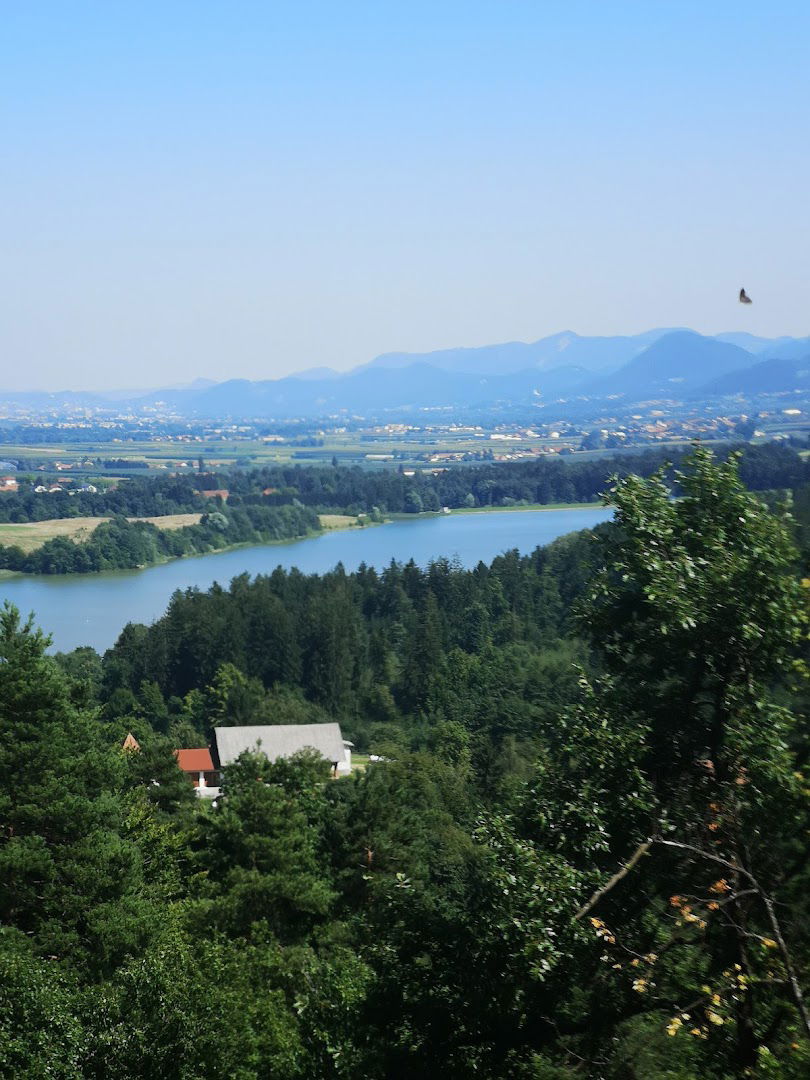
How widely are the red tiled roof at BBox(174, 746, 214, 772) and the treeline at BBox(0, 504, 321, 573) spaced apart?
28.9m

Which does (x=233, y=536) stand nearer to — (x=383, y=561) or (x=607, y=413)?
(x=383, y=561)

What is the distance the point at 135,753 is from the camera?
13.0m

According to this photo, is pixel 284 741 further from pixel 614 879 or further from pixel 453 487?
pixel 453 487

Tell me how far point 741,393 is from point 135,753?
16007 cm

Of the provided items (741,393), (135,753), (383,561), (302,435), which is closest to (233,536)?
(383,561)

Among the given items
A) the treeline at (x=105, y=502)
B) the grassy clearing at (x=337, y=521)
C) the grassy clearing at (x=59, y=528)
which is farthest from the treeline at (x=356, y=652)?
the treeline at (x=105, y=502)

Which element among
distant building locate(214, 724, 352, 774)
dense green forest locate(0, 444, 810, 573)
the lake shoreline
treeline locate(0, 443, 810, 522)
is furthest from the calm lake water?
distant building locate(214, 724, 352, 774)

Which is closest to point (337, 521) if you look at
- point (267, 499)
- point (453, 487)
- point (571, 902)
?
point (267, 499)

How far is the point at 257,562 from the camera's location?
48.2 meters

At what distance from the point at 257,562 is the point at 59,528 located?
14.8 m

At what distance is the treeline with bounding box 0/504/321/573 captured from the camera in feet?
156

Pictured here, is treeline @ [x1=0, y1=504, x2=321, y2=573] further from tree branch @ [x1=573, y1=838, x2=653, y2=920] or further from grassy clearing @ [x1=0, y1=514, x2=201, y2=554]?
tree branch @ [x1=573, y1=838, x2=653, y2=920]

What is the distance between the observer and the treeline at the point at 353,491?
213ft

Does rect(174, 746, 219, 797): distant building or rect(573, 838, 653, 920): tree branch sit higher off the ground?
rect(573, 838, 653, 920): tree branch
